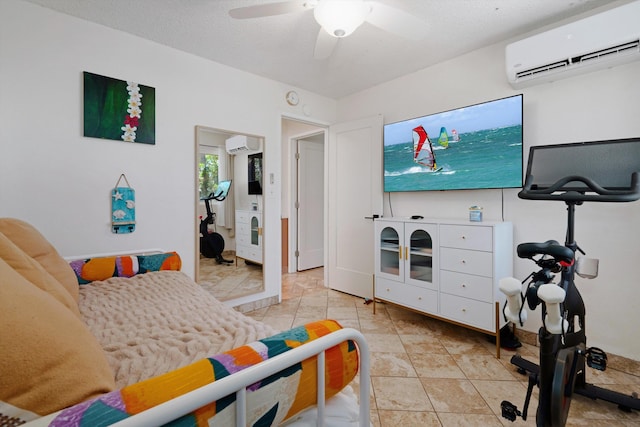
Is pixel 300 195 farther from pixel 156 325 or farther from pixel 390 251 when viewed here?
pixel 156 325

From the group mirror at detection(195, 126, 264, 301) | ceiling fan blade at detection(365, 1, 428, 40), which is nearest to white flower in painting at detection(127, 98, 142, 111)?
mirror at detection(195, 126, 264, 301)

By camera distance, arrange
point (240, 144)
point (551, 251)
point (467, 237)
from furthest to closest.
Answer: point (240, 144)
point (467, 237)
point (551, 251)

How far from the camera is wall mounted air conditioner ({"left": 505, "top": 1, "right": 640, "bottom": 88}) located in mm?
1688

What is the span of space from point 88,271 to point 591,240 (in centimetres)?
329

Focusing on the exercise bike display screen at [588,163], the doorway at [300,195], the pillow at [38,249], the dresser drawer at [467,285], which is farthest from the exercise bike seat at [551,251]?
the doorway at [300,195]

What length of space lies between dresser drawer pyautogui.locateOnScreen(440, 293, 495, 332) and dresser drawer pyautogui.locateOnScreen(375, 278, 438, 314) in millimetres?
90

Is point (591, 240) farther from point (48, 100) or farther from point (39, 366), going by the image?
point (48, 100)

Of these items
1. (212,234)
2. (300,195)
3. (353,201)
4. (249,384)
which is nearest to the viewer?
(249,384)

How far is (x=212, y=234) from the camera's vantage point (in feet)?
8.99

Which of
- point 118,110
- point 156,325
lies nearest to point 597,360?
point 156,325

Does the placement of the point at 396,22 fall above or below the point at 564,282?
above

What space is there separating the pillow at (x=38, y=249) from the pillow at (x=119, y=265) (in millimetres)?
346

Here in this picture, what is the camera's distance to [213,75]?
2654mm

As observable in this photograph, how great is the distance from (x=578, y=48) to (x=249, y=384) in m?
2.54
